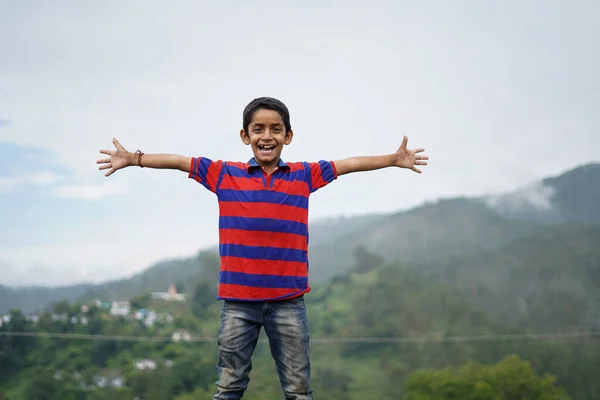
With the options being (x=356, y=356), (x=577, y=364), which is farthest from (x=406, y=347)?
(x=577, y=364)

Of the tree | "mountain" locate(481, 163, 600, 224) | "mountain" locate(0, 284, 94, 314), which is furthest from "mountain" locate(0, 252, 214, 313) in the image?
"mountain" locate(481, 163, 600, 224)

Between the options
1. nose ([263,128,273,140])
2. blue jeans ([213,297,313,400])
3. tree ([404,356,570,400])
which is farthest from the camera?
tree ([404,356,570,400])

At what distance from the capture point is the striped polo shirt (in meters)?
2.42

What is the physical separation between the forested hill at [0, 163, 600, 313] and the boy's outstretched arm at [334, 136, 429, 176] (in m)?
14.3

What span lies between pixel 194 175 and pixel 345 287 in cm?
1412

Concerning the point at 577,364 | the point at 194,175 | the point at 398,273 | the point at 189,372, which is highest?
the point at 194,175

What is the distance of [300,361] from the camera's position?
2.41 m

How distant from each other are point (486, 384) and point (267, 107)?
437 inches

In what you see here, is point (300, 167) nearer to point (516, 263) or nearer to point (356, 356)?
point (356, 356)

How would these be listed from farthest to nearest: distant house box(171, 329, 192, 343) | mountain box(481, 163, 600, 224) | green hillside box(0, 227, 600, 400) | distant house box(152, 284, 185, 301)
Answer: mountain box(481, 163, 600, 224) < distant house box(152, 284, 185, 301) < distant house box(171, 329, 192, 343) < green hillside box(0, 227, 600, 400)

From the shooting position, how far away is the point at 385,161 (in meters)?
2.73

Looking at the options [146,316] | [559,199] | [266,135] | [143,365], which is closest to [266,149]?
[266,135]

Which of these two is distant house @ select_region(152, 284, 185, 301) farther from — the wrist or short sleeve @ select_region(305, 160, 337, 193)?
short sleeve @ select_region(305, 160, 337, 193)

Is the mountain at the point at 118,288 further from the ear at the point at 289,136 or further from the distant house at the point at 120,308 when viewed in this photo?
the ear at the point at 289,136
